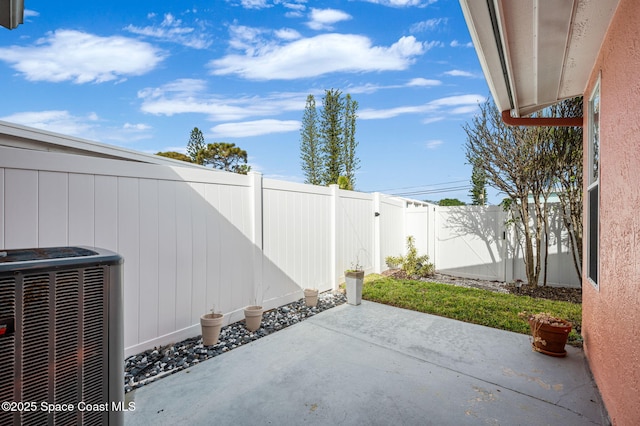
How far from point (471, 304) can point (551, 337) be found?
1.69m

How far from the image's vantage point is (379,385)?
2500 millimetres

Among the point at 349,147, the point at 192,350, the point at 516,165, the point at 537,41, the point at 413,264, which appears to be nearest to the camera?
the point at 537,41

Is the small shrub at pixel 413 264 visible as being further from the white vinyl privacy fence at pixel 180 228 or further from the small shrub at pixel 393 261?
the white vinyl privacy fence at pixel 180 228

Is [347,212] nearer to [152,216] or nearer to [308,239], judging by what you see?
[308,239]

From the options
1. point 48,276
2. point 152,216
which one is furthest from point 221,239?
point 48,276

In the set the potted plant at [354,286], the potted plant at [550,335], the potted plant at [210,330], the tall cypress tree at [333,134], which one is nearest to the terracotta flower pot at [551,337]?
the potted plant at [550,335]

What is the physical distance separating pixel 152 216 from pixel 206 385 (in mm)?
1662

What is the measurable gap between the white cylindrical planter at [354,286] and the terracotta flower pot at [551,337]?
2293mm

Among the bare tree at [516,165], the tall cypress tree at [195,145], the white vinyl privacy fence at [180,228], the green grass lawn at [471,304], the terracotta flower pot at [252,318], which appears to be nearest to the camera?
the white vinyl privacy fence at [180,228]

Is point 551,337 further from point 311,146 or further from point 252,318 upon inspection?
point 311,146

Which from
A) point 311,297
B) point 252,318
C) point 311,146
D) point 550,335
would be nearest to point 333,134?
point 311,146

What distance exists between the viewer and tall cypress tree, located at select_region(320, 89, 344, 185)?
16.2m

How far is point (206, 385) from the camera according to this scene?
250 cm

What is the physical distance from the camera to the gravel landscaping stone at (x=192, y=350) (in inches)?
104
